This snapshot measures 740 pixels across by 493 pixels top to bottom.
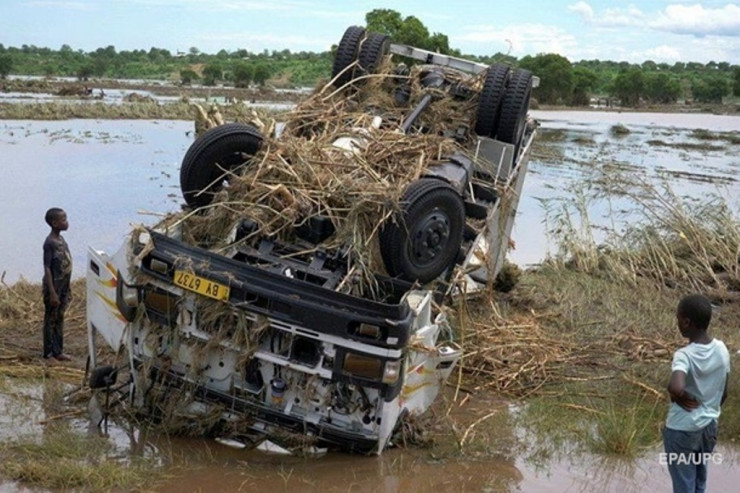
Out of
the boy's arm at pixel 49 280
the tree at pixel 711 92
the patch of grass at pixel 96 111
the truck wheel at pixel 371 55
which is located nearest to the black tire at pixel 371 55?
the truck wheel at pixel 371 55

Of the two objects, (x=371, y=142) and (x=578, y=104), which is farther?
(x=578, y=104)

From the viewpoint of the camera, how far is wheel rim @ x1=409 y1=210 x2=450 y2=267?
20.5 ft

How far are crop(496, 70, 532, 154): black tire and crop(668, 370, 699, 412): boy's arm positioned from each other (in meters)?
4.89

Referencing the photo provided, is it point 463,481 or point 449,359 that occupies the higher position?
point 449,359

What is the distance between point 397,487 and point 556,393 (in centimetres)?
237

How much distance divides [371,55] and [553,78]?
59663mm

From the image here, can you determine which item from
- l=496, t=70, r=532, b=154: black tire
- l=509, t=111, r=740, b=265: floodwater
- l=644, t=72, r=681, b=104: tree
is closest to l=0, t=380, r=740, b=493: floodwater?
l=496, t=70, r=532, b=154: black tire

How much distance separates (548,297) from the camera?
425 inches

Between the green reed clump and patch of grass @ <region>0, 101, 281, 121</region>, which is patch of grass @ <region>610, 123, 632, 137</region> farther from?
the green reed clump

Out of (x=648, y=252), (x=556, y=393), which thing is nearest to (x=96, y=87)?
(x=648, y=252)

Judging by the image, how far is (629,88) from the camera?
76250 mm

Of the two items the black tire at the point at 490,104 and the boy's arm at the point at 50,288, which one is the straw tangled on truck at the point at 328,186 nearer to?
the black tire at the point at 490,104

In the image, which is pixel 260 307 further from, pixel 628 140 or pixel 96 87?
pixel 96 87

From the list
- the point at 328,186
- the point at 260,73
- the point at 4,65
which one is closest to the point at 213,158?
the point at 328,186
